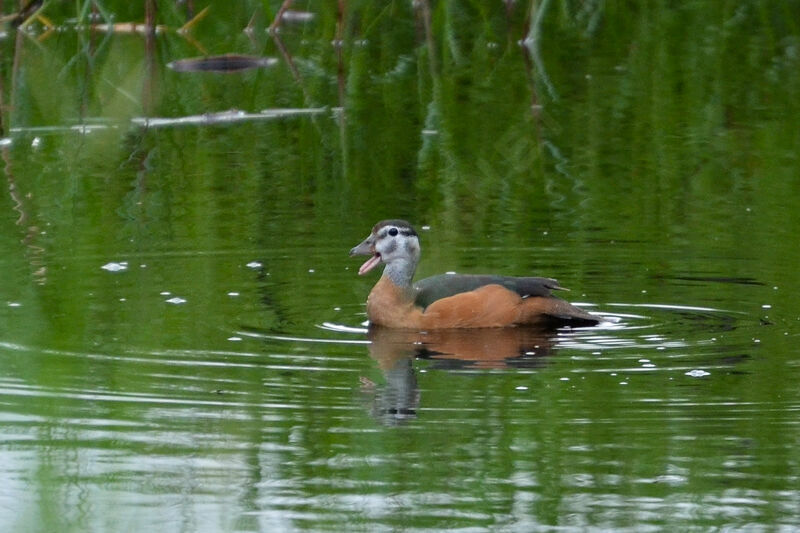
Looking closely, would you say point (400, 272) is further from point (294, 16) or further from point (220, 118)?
point (294, 16)

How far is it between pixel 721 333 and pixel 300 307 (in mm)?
2444

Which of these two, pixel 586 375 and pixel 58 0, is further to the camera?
pixel 58 0

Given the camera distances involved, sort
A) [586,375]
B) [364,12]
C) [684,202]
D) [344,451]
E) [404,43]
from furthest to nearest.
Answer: [364,12] → [404,43] → [684,202] → [586,375] → [344,451]

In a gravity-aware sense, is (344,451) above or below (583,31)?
below

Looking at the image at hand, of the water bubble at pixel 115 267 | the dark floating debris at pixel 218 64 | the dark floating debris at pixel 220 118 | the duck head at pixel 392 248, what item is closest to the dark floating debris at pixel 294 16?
the dark floating debris at pixel 218 64

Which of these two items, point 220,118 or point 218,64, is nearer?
point 220,118

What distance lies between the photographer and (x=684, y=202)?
42.4 ft

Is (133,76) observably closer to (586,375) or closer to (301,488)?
(586,375)

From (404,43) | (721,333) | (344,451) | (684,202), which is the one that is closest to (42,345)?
(344,451)

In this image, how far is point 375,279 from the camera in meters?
12.0

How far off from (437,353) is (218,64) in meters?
10.6

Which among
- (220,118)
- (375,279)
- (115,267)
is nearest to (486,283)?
(375,279)

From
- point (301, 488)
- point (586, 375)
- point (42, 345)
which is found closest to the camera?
point (301, 488)

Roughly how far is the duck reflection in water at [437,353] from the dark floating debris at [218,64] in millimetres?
9727
